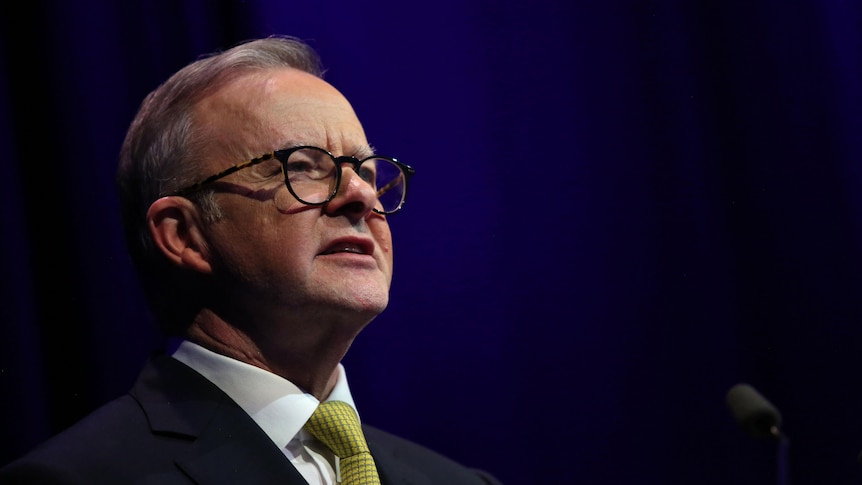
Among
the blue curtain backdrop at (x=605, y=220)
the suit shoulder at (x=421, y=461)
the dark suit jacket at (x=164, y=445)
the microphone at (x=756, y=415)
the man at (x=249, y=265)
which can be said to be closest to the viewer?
the microphone at (x=756, y=415)

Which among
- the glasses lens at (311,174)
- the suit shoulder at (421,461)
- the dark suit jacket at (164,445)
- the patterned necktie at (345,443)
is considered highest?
the glasses lens at (311,174)

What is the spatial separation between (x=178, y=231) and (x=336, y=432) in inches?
17.8

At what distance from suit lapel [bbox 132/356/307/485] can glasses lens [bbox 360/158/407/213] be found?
51 centimetres

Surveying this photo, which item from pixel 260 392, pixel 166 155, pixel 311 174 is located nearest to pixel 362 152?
pixel 311 174

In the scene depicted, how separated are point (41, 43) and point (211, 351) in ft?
2.69

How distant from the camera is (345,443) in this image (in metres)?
1.63

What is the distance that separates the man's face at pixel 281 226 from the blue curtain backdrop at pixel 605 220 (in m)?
0.51

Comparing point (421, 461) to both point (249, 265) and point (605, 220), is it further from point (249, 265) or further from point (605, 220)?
point (605, 220)

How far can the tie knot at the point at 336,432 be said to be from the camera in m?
1.63

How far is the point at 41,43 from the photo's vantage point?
202cm

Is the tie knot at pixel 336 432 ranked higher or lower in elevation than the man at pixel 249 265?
lower

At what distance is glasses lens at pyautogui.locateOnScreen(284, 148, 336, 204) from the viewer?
5.44 feet

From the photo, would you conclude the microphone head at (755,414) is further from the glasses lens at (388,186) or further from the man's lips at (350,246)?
the glasses lens at (388,186)

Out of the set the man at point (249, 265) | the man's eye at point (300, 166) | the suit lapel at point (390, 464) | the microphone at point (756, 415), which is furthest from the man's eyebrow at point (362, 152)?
the microphone at point (756, 415)
